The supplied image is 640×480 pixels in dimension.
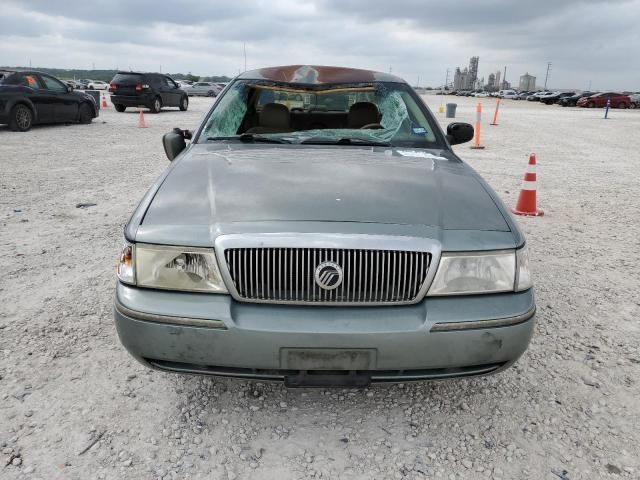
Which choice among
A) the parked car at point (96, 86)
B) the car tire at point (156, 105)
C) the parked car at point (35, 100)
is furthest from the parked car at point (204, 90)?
the parked car at point (35, 100)

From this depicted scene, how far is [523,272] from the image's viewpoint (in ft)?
6.85

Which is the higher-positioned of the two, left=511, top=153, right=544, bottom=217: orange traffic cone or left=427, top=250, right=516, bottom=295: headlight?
left=427, top=250, right=516, bottom=295: headlight

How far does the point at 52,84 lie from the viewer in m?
13.1

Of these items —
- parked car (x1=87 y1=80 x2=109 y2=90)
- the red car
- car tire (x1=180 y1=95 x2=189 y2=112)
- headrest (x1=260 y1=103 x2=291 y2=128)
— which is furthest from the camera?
parked car (x1=87 y1=80 x2=109 y2=90)

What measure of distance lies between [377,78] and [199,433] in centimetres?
281

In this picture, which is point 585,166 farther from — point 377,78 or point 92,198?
point 92,198

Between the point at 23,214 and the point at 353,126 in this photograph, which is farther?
the point at 23,214

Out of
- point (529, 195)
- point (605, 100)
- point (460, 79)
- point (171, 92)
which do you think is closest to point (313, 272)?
point (529, 195)

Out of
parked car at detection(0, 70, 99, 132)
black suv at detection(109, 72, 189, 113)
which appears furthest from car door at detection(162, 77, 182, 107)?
parked car at detection(0, 70, 99, 132)

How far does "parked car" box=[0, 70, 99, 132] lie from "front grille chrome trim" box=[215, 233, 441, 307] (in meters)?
12.4

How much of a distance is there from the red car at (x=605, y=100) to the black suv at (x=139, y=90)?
35049 millimetres

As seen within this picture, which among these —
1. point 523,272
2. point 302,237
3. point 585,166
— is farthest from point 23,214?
point 585,166

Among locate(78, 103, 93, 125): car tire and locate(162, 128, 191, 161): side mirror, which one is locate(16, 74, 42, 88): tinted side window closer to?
locate(78, 103, 93, 125): car tire

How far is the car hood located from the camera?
206 cm
